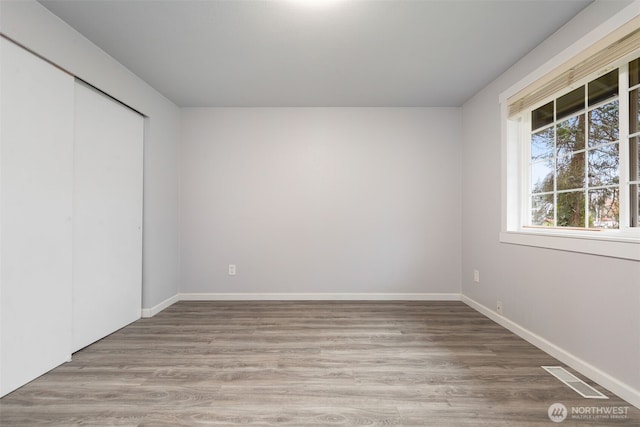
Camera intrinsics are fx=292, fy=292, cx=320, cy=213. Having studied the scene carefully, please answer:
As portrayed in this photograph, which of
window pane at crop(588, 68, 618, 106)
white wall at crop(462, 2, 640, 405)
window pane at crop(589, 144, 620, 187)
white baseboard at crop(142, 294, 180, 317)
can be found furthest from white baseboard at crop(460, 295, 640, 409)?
white baseboard at crop(142, 294, 180, 317)

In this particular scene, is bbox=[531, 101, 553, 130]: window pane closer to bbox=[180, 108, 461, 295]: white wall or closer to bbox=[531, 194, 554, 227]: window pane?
bbox=[531, 194, 554, 227]: window pane

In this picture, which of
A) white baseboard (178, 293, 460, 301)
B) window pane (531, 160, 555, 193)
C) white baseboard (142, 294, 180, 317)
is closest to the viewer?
window pane (531, 160, 555, 193)

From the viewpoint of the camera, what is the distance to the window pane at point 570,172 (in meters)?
2.22

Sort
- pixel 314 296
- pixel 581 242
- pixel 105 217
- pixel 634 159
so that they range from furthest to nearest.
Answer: pixel 314 296
pixel 105 217
pixel 581 242
pixel 634 159

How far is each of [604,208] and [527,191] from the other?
2.47 ft

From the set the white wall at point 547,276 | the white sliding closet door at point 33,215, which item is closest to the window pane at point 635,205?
the white wall at point 547,276

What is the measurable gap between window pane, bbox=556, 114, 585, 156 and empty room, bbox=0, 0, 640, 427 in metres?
0.02

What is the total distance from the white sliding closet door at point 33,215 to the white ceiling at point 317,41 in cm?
57

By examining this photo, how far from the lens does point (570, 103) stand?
231 centimetres

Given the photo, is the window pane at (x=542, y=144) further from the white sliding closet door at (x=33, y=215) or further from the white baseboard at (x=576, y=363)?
the white sliding closet door at (x=33, y=215)

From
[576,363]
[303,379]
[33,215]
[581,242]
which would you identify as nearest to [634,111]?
[581,242]

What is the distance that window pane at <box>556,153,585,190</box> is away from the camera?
222 cm

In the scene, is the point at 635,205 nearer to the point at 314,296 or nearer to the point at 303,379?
the point at 303,379

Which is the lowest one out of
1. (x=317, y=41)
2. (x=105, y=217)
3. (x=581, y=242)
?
(x=581, y=242)
